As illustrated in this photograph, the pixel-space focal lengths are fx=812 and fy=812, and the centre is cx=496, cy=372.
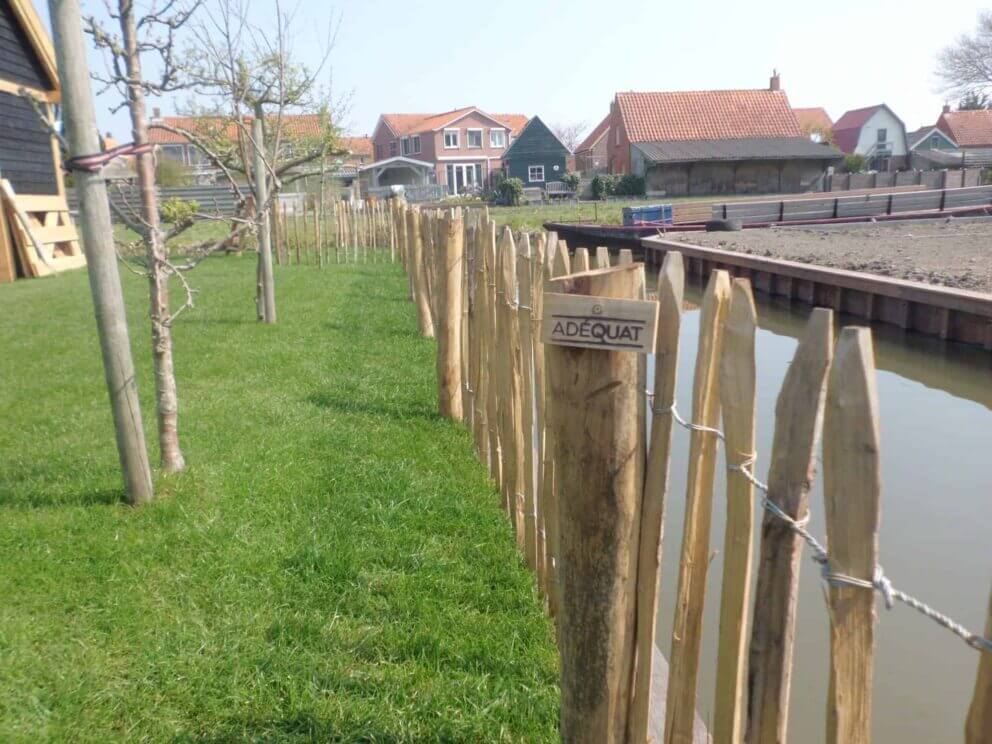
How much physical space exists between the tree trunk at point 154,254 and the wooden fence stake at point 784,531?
3646 millimetres

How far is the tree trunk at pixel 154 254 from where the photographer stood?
14.3ft

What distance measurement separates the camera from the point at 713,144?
1973 inches

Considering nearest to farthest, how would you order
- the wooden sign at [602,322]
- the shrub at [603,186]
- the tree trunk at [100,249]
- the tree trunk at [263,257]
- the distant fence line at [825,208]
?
the wooden sign at [602,322] < the tree trunk at [100,249] < the tree trunk at [263,257] < the distant fence line at [825,208] < the shrub at [603,186]

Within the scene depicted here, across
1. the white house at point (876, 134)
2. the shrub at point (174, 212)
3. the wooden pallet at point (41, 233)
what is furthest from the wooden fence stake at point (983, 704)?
the white house at point (876, 134)

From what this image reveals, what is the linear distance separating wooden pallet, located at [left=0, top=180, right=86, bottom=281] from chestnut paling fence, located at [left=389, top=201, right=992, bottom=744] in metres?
14.2

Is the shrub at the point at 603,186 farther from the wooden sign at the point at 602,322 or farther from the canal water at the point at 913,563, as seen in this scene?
the wooden sign at the point at 602,322

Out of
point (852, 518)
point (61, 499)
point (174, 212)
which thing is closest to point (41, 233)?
point (174, 212)

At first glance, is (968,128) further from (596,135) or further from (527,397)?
(527,397)

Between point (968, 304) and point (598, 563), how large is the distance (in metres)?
10.7

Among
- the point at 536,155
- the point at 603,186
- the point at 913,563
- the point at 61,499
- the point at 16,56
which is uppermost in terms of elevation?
the point at 16,56

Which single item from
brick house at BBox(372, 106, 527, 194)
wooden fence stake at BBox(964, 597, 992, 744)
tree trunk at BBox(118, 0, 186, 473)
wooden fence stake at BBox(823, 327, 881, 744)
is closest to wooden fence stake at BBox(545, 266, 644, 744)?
wooden fence stake at BBox(823, 327, 881, 744)

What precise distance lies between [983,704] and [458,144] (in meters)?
69.1

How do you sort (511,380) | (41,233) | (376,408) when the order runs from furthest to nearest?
(41,233)
(376,408)
(511,380)

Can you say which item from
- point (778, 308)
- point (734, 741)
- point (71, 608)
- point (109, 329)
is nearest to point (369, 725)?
point (734, 741)
